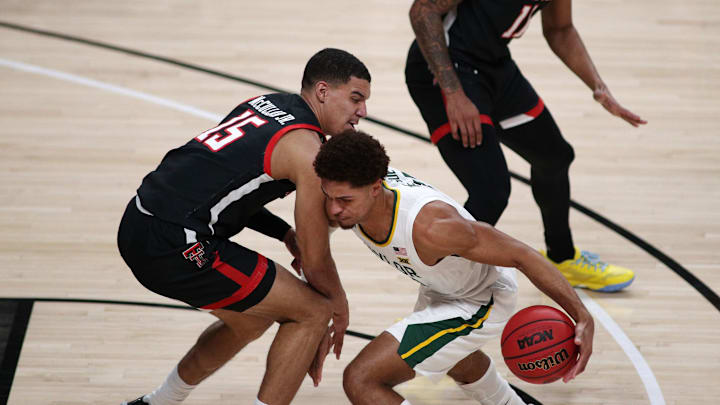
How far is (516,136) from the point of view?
14.6 ft

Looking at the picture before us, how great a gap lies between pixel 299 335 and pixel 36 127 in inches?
167

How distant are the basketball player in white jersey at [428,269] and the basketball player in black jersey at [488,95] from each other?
744 mm

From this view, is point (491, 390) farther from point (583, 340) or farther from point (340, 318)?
point (340, 318)

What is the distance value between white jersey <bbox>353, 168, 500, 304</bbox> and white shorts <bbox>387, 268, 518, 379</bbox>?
0.15ft

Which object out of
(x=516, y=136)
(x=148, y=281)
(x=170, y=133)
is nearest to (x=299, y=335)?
(x=148, y=281)

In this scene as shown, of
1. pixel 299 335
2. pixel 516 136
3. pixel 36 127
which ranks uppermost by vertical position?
pixel 516 136

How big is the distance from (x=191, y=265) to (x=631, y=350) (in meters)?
2.41

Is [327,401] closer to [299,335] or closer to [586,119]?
[299,335]

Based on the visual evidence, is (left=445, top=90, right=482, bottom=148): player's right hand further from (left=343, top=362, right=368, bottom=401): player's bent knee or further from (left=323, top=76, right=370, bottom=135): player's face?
(left=343, top=362, right=368, bottom=401): player's bent knee

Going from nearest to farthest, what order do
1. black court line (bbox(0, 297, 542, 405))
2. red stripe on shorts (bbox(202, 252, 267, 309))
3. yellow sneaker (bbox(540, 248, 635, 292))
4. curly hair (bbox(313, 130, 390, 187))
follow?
1. curly hair (bbox(313, 130, 390, 187))
2. red stripe on shorts (bbox(202, 252, 267, 309))
3. black court line (bbox(0, 297, 542, 405))
4. yellow sneaker (bbox(540, 248, 635, 292))

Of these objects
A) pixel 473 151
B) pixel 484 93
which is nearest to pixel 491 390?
pixel 473 151

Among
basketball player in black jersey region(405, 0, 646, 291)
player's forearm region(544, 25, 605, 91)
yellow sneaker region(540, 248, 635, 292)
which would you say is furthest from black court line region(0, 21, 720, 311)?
player's forearm region(544, 25, 605, 91)

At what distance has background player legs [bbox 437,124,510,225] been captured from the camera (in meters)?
4.04

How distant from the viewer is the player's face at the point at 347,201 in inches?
117
